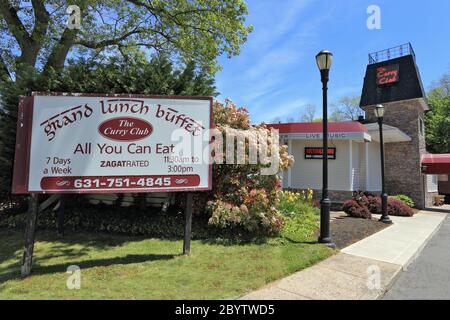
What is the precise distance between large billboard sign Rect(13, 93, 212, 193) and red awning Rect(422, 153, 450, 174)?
19.7 meters

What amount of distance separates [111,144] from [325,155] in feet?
15.9

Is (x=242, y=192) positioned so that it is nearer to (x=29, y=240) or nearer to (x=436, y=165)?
(x=29, y=240)

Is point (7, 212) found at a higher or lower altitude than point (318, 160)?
lower

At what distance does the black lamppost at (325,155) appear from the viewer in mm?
7434

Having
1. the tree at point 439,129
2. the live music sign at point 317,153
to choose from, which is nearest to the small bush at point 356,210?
the live music sign at point 317,153

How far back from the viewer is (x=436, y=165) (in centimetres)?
2061

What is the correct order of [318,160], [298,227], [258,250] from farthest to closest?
[318,160] < [298,227] < [258,250]

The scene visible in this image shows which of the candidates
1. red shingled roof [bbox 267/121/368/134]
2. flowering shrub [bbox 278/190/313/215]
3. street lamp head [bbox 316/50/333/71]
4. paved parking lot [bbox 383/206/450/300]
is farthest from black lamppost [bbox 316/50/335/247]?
red shingled roof [bbox 267/121/368/134]

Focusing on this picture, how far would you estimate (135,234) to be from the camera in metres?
7.88

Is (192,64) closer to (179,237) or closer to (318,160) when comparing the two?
(179,237)

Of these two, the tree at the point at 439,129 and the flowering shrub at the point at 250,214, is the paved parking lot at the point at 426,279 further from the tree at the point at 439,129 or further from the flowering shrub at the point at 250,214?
the tree at the point at 439,129

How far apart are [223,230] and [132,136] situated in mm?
3255
